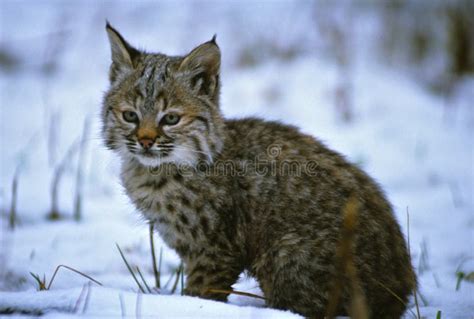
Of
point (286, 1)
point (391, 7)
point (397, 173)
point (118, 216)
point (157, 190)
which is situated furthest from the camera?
point (286, 1)

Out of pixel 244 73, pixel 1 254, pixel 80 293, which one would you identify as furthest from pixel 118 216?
pixel 244 73

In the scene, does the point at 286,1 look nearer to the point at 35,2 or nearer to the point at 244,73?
the point at 244,73

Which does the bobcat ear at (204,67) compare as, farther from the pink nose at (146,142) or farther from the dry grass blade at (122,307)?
the dry grass blade at (122,307)

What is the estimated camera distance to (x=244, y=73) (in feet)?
33.1

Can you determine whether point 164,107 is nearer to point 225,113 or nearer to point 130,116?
point 130,116

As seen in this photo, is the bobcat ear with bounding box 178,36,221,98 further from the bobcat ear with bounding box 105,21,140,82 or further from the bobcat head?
the bobcat ear with bounding box 105,21,140,82

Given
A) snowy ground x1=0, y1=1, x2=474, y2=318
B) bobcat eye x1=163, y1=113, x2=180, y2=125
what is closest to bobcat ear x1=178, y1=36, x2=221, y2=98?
bobcat eye x1=163, y1=113, x2=180, y2=125

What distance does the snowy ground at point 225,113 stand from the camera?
13.0ft

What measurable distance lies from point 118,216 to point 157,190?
2175 mm

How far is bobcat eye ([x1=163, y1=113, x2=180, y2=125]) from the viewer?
12.6ft

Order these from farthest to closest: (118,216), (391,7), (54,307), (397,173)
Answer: (391,7), (397,173), (118,216), (54,307)

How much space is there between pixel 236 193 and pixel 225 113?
432 cm

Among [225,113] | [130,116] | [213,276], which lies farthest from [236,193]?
[225,113]

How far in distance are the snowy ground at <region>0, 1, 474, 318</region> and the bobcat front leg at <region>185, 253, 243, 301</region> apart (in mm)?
169
